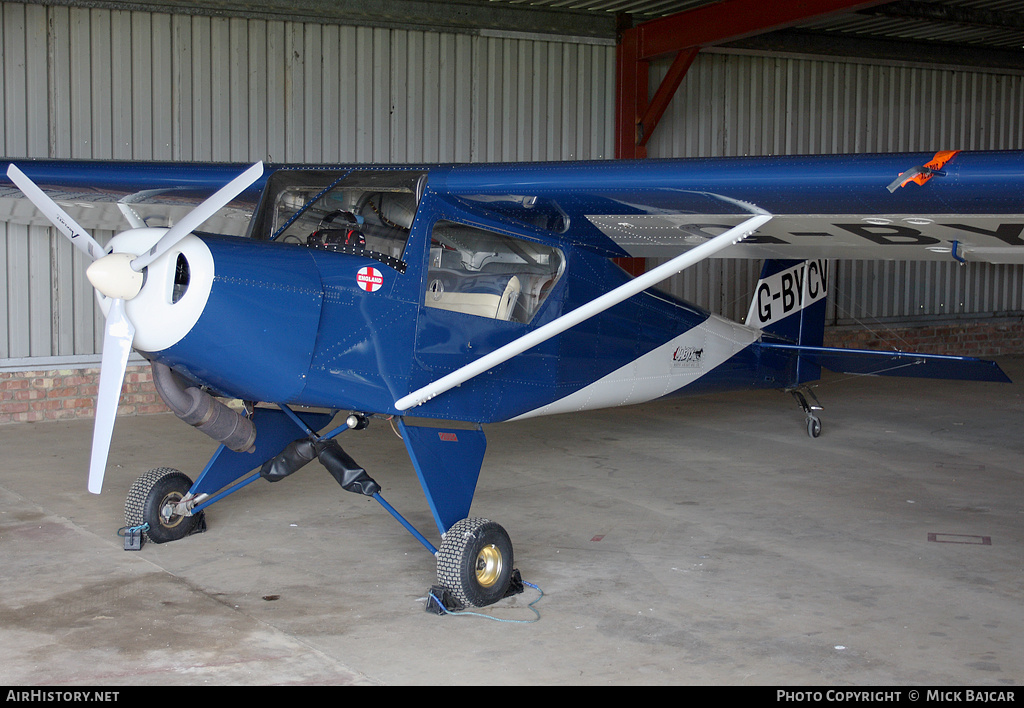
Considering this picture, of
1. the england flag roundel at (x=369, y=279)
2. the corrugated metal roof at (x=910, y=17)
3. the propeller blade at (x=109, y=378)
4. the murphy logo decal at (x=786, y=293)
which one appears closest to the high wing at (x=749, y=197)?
the england flag roundel at (x=369, y=279)

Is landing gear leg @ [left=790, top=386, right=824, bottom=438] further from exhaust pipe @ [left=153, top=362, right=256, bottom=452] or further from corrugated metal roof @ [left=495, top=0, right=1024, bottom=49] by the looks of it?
exhaust pipe @ [left=153, top=362, right=256, bottom=452]

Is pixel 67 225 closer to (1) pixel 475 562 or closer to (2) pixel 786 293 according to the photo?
(1) pixel 475 562

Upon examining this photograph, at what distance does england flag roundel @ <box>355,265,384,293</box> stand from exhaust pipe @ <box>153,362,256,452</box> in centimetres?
94

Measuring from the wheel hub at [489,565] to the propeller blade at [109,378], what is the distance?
5.58 feet

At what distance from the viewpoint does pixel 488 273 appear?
18.0 feet

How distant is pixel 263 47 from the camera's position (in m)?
10.3

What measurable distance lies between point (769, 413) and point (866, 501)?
3.66 meters

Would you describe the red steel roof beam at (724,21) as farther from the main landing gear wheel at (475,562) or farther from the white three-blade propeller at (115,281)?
the white three-blade propeller at (115,281)

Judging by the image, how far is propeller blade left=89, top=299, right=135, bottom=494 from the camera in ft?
13.9

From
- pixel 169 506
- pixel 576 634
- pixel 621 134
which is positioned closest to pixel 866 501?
pixel 576 634

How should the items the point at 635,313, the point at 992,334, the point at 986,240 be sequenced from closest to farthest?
the point at 986,240, the point at 635,313, the point at 992,334

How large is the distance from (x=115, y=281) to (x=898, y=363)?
6010mm

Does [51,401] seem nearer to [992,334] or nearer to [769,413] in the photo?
[769,413]

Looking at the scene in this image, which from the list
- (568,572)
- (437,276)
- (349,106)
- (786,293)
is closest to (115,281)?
(437,276)
